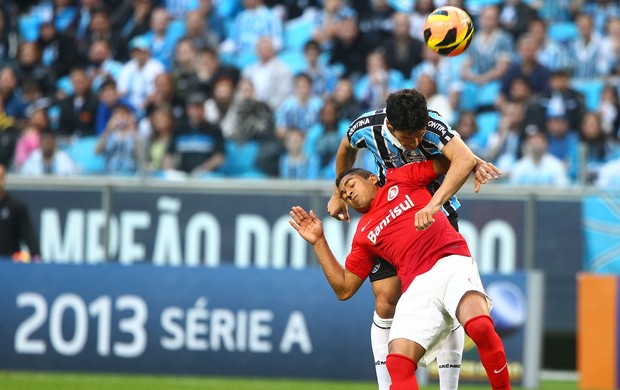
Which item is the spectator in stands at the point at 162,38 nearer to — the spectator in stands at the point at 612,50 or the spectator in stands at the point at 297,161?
the spectator in stands at the point at 297,161

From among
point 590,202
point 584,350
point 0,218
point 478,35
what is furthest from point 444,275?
point 478,35

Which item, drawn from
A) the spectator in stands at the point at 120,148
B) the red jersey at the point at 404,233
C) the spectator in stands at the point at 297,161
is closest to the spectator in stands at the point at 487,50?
the spectator in stands at the point at 297,161

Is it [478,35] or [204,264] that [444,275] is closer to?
[204,264]

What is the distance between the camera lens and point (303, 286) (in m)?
12.9

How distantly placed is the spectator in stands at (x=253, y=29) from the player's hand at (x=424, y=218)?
11.2 metres

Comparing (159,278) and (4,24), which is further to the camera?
(4,24)

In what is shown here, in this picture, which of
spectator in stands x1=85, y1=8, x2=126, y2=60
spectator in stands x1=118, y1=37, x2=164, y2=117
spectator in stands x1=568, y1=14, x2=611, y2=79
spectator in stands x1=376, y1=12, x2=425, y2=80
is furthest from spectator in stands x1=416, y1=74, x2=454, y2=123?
spectator in stands x1=85, y1=8, x2=126, y2=60

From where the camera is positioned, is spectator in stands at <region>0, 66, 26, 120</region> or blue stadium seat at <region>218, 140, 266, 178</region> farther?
spectator in stands at <region>0, 66, 26, 120</region>

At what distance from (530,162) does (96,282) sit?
5022 mm

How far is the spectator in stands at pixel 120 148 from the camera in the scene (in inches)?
548

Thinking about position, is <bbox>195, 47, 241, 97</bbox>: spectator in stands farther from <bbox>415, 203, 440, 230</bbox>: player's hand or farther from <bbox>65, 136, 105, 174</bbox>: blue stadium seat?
<bbox>415, 203, 440, 230</bbox>: player's hand

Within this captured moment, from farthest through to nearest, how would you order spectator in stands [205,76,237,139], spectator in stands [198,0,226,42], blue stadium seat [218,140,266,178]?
spectator in stands [198,0,226,42] < spectator in stands [205,76,237,139] < blue stadium seat [218,140,266,178]

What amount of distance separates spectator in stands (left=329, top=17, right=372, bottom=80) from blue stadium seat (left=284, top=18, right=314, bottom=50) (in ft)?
3.29

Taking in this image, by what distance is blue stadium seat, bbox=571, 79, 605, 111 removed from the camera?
16.4m
